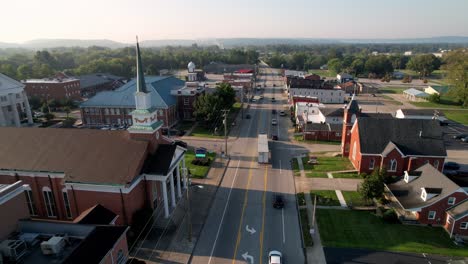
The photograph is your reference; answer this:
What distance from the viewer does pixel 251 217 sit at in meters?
33.3

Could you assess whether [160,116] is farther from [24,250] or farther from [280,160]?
[24,250]

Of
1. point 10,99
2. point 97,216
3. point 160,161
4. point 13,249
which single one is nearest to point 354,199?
point 160,161

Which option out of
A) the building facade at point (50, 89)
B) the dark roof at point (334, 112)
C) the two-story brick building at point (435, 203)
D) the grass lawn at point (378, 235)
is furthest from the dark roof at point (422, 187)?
the building facade at point (50, 89)

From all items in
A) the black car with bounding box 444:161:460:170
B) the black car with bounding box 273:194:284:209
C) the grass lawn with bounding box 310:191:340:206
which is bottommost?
the black car with bounding box 444:161:460:170

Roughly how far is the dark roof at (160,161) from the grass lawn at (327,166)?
70.3 feet

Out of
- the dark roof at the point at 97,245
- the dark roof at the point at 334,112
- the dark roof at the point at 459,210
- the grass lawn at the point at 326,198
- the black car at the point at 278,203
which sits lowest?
the grass lawn at the point at 326,198

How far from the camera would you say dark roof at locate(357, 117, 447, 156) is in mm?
42594

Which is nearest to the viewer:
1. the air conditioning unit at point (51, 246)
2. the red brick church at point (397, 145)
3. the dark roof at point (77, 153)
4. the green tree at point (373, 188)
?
the air conditioning unit at point (51, 246)

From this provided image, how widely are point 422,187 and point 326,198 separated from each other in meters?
10.4

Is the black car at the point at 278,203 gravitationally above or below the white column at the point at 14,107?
below

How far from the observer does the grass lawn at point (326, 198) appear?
36.0 metres

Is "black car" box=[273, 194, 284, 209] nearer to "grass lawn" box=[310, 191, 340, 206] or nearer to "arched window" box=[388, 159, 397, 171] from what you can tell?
"grass lawn" box=[310, 191, 340, 206]

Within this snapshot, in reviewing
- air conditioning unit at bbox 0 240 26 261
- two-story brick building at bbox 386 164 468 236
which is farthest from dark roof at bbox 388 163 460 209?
air conditioning unit at bbox 0 240 26 261

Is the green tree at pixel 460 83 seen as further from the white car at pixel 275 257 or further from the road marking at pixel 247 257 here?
the road marking at pixel 247 257
